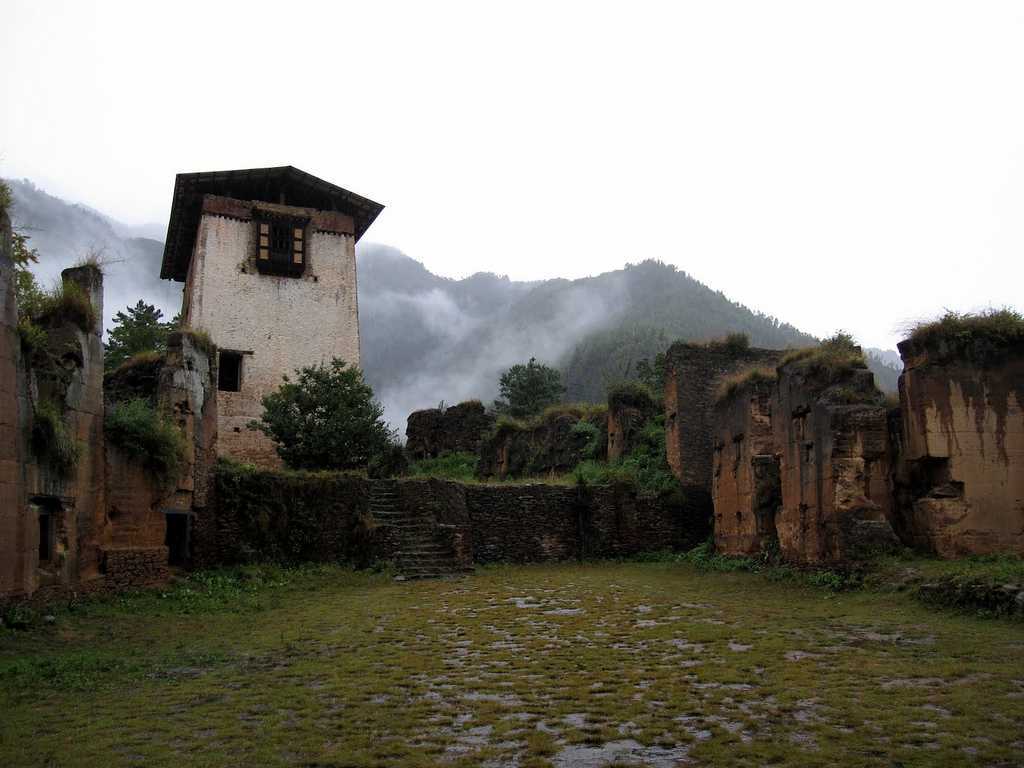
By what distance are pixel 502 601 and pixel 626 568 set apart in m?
7.66

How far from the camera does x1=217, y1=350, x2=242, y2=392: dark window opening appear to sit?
114ft

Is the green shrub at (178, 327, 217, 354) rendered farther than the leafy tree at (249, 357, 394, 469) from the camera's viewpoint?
No

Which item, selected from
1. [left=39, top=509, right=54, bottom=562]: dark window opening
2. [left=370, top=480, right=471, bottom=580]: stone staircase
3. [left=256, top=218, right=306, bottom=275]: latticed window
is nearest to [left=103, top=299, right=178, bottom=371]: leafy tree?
[left=256, top=218, right=306, bottom=275]: latticed window

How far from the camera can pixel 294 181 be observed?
37156mm

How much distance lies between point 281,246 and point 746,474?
76.1 feet

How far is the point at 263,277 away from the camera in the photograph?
36250mm

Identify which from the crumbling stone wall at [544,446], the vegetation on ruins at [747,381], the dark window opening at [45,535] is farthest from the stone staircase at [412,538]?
the crumbling stone wall at [544,446]

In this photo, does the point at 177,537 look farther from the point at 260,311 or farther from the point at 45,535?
the point at 260,311

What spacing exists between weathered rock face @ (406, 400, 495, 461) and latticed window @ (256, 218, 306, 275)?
9.62 m

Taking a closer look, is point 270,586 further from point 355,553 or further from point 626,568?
point 626,568

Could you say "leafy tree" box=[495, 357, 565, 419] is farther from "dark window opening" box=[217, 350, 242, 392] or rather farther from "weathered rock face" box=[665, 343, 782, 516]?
"weathered rock face" box=[665, 343, 782, 516]

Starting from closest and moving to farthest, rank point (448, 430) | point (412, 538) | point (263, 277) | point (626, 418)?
1. point (412, 538)
2. point (626, 418)
3. point (263, 277)
4. point (448, 430)

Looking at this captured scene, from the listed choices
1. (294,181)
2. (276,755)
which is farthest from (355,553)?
(294,181)

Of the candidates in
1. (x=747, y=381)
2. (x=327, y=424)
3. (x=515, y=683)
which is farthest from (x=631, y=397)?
(x=515, y=683)
